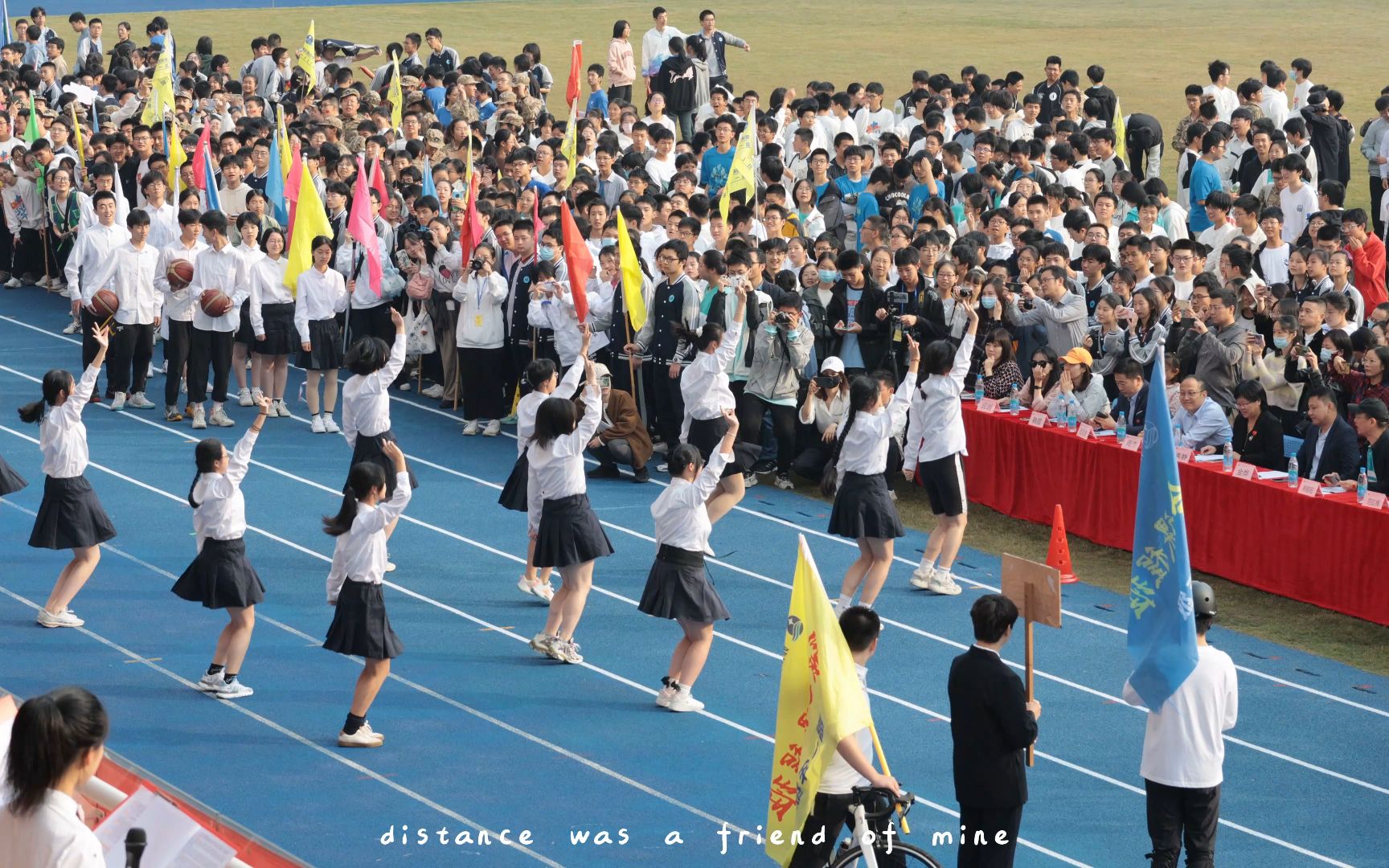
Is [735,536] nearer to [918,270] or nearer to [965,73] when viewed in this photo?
[918,270]

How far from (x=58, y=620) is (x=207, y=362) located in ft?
15.9

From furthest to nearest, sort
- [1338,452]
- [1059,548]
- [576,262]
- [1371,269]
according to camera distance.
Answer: [1371,269]
[576,262]
[1338,452]
[1059,548]

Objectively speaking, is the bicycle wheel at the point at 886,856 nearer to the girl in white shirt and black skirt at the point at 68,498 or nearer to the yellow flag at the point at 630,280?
the girl in white shirt and black skirt at the point at 68,498

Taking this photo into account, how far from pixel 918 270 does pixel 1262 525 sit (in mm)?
3644

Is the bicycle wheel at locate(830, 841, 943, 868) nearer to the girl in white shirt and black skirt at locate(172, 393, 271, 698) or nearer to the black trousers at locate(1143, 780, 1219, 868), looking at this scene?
the black trousers at locate(1143, 780, 1219, 868)

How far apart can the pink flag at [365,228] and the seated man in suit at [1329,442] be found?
308 inches

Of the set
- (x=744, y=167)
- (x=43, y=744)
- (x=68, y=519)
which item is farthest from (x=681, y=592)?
(x=744, y=167)

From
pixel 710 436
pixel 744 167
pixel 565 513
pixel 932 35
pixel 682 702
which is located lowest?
pixel 682 702

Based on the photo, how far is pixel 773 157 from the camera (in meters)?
18.6

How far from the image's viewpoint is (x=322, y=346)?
16.0 meters

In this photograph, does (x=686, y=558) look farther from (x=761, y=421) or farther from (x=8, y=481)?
(x=8, y=481)

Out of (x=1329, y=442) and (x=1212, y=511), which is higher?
(x=1329, y=442)

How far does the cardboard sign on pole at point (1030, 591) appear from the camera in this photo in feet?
27.4

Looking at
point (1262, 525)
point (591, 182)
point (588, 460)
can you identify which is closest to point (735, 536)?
point (588, 460)
